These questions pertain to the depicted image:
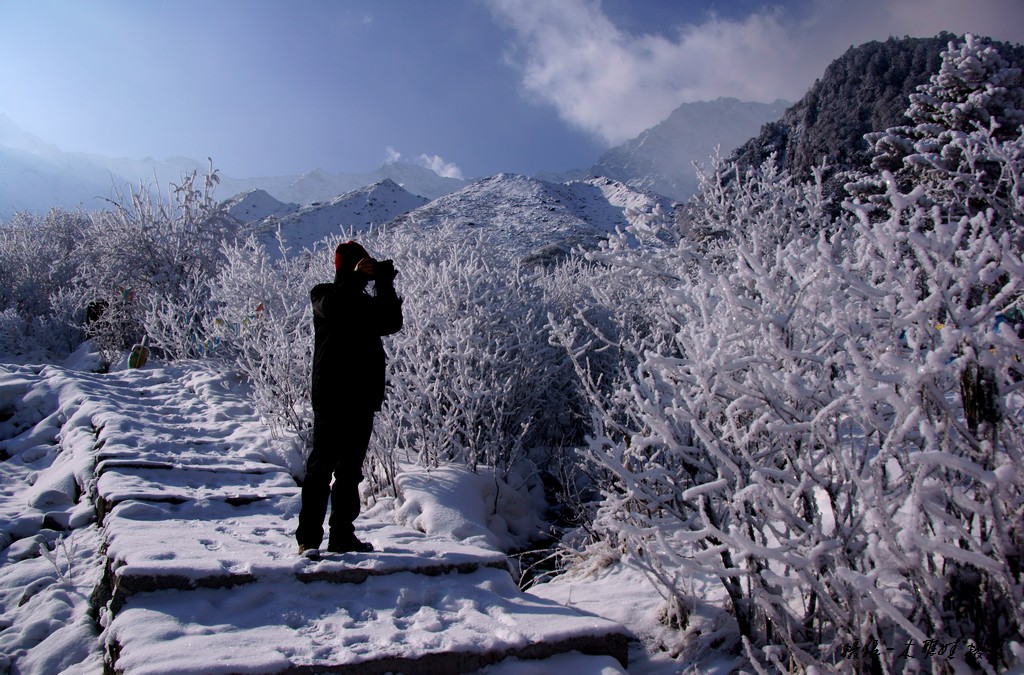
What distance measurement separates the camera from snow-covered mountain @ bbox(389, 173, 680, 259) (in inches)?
1970

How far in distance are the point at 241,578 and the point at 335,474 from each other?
0.70m

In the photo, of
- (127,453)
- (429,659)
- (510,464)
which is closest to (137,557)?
(429,659)

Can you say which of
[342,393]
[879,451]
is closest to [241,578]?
[342,393]

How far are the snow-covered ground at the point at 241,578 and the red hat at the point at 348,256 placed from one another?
162 cm

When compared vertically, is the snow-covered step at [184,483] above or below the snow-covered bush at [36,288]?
below

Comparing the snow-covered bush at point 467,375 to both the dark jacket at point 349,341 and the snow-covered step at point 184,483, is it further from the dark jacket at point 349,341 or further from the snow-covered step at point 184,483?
the dark jacket at point 349,341

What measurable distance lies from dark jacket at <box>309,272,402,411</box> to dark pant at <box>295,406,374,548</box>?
0.31 ft

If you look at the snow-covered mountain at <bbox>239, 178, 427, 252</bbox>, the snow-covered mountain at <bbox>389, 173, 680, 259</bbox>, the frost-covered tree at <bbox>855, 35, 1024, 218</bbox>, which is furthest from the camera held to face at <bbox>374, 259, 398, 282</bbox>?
the snow-covered mountain at <bbox>239, 178, 427, 252</bbox>

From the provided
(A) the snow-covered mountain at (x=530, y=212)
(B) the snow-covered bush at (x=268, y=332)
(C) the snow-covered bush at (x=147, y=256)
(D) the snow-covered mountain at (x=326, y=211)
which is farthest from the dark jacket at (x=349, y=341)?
(D) the snow-covered mountain at (x=326, y=211)

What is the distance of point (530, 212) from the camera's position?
61406 millimetres

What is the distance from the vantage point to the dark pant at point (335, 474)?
10.0 ft

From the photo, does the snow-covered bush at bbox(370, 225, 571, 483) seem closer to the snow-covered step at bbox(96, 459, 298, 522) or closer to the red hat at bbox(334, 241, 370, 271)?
the snow-covered step at bbox(96, 459, 298, 522)

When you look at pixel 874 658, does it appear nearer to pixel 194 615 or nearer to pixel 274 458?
pixel 194 615

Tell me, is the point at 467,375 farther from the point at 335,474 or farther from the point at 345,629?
the point at 345,629
